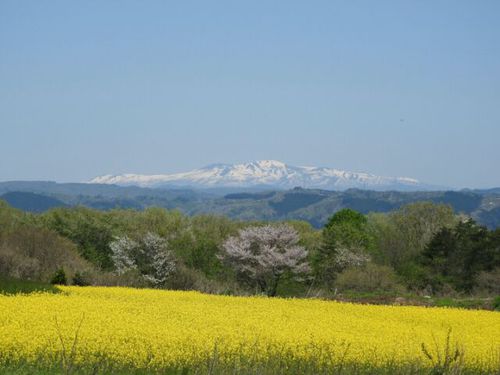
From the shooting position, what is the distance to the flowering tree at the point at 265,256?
5116 cm

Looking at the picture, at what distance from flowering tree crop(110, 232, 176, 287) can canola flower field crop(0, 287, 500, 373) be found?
19.3m

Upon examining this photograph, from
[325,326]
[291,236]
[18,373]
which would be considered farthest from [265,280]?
[18,373]

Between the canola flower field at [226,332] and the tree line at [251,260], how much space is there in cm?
1188

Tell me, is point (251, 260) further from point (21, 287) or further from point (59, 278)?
point (21, 287)

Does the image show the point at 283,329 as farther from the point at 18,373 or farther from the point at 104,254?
the point at 104,254

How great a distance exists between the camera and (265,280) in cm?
5294

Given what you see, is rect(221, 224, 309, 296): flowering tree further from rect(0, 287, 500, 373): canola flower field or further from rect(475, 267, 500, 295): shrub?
rect(0, 287, 500, 373): canola flower field

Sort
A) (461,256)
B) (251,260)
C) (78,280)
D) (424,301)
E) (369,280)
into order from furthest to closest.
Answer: (251,260) < (461,256) < (369,280) < (78,280) < (424,301)

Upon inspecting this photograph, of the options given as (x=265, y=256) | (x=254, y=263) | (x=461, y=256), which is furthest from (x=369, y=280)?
(x=254, y=263)

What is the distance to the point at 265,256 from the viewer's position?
5134 centimetres

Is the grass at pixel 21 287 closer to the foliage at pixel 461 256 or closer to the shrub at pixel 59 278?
the shrub at pixel 59 278

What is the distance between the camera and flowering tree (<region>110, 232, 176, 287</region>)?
49.9 meters

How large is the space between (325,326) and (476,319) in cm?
839

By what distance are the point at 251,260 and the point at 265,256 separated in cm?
131
